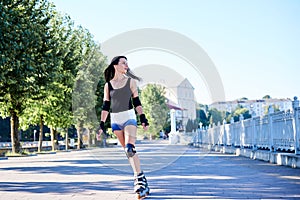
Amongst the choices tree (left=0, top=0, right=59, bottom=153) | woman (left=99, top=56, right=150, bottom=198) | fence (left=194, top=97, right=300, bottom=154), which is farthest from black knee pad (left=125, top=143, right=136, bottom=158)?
tree (left=0, top=0, right=59, bottom=153)

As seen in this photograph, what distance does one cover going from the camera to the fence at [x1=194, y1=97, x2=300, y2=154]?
495 inches

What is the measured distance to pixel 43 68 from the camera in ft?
80.1

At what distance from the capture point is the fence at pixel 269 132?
12578 mm

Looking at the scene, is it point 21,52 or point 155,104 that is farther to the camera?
point 155,104

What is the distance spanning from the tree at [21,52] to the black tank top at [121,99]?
43.9 feet

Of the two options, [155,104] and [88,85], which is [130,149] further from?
[155,104]

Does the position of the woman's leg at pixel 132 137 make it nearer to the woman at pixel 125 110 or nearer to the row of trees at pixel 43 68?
the woman at pixel 125 110

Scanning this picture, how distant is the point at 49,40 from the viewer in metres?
27.5

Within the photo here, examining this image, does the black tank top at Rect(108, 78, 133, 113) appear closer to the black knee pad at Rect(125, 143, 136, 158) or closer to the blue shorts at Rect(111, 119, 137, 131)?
the blue shorts at Rect(111, 119, 137, 131)

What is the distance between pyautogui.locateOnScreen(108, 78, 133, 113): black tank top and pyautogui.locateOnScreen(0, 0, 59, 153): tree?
13.4 m

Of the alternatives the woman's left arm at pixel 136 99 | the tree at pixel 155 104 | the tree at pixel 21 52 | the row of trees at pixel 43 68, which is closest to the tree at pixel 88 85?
the row of trees at pixel 43 68

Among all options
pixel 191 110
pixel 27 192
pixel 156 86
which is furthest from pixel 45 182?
pixel 191 110

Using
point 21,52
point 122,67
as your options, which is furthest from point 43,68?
point 122,67

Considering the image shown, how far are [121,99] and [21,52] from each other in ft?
54.6
